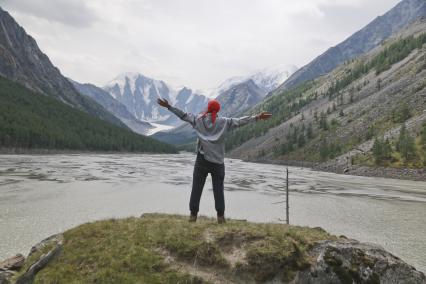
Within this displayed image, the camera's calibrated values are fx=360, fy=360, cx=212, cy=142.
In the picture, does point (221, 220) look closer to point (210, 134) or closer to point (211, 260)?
point (211, 260)

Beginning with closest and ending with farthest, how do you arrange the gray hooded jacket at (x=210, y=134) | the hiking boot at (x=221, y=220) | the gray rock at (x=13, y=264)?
the gray rock at (x=13, y=264) < the gray hooded jacket at (x=210, y=134) < the hiking boot at (x=221, y=220)

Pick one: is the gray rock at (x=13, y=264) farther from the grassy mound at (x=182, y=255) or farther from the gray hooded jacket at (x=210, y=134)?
the gray hooded jacket at (x=210, y=134)

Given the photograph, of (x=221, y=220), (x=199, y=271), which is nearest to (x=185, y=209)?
(x=221, y=220)

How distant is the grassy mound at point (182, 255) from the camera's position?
31.7 ft

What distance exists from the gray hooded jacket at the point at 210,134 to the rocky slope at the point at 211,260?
259 cm

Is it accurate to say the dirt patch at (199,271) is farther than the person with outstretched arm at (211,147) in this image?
No

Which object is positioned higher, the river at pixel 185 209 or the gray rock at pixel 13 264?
the gray rock at pixel 13 264

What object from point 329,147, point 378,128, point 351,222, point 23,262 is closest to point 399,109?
point 378,128

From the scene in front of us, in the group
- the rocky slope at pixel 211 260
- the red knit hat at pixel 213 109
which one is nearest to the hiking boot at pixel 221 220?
the rocky slope at pixel 211 260

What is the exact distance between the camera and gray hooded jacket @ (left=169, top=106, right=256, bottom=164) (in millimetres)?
12500

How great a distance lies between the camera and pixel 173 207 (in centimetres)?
4056

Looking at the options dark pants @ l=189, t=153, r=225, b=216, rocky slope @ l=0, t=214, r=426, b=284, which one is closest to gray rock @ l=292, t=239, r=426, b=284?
rocky slope @ l=0, t=214, r=426, b=284

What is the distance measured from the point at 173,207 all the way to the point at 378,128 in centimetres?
12941

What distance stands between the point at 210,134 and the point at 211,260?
4443 millimetres
